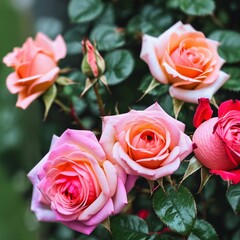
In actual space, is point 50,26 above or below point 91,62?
below

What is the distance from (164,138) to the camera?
610 mm

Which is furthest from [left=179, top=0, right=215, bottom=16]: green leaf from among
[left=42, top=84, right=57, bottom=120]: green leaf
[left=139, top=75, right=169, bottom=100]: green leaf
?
[left=42, top=84, right=57, bottom=120]: green leaf

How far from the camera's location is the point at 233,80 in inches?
32.2

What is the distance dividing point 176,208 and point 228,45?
35 cm

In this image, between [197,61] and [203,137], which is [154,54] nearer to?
[197,61]

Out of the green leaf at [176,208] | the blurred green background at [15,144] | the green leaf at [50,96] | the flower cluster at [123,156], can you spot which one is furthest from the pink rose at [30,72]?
the blurred green background at [15,144]

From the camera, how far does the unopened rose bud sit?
→ 0.72 meters

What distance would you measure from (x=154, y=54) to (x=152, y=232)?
25 centimetres

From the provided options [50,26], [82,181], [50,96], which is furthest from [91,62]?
[50,26]

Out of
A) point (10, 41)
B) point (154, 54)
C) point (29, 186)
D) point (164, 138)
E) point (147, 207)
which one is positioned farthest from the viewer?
point (10, 41)

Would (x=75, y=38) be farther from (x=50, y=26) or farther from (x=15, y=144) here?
(x=15, y=144)

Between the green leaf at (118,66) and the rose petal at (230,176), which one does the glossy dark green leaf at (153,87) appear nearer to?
the green leaf at (118,66)

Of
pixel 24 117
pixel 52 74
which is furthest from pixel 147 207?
pixel 24 117

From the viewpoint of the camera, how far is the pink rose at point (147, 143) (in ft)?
1.96
